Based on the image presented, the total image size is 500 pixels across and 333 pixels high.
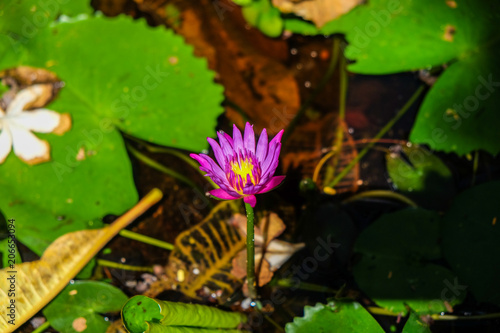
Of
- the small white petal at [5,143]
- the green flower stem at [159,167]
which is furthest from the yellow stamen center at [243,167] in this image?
the small white petal at [5,143]

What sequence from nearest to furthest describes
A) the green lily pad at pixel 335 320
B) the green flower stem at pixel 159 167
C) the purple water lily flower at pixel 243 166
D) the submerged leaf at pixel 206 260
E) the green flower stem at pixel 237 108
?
1. the purple water lily flower at pixel 243 166
2. the green lily pad at pixel 335 320
3. the submerged leaf at pixel 206 260
4. the green flower stem at pixel 159 167
5. the green flower stem at pixel 237 108

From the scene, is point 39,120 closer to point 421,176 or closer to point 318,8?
point 318,8

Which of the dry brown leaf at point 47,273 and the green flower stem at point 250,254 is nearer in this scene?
the green flower stem at point 250,254

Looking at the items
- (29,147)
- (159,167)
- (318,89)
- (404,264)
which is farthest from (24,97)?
(404,264)

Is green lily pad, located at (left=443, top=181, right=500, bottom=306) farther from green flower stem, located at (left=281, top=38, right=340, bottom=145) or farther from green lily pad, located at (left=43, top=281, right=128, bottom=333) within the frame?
green lily pad, located at (left=43, top=281, right=128, bottom=333)

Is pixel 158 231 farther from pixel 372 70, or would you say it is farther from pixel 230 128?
pixel 372 70

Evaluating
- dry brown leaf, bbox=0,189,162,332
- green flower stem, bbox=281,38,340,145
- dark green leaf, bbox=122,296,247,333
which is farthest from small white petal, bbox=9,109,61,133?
green flower stem, bbox=281,38,340,145

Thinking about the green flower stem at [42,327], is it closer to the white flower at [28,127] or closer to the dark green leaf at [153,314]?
the dark green leaf at [153,314]
